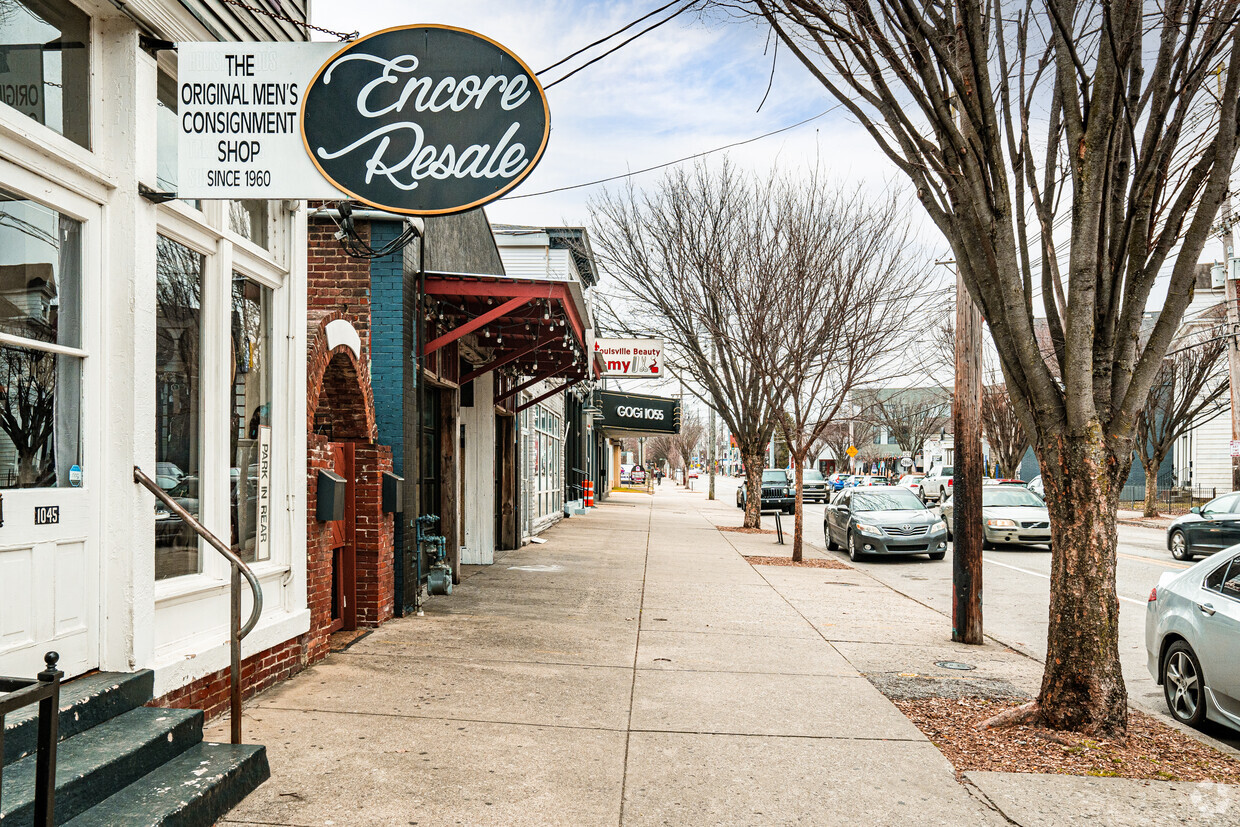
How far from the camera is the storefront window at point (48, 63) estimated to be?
14.3 ft

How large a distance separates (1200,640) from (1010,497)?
602 inches

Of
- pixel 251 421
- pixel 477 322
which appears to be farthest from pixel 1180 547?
pixel 251 421

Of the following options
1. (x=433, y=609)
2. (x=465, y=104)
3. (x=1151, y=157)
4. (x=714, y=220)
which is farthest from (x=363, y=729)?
(x=714, y=220)

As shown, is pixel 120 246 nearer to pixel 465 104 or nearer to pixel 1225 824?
pixel 465 104

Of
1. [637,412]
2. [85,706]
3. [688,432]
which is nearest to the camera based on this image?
[85,706]

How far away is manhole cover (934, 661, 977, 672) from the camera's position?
820 centimetres

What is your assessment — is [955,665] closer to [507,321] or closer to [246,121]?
[507,321]

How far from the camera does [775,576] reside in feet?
49.0

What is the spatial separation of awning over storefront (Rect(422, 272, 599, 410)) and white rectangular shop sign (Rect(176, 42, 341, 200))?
489cm

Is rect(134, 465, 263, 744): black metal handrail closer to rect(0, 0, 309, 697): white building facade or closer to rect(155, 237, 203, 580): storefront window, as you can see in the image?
rect(0, 0, 309, 697): white building facade

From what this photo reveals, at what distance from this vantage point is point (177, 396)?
223 inches

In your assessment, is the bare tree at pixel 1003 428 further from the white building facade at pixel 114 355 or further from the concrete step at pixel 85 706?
the concrete step at pixel 85 706

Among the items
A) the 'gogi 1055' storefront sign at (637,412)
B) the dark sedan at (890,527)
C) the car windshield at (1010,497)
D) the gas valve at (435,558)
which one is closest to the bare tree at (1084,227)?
the gas valve at (435,558)

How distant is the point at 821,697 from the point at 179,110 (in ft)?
18.6
